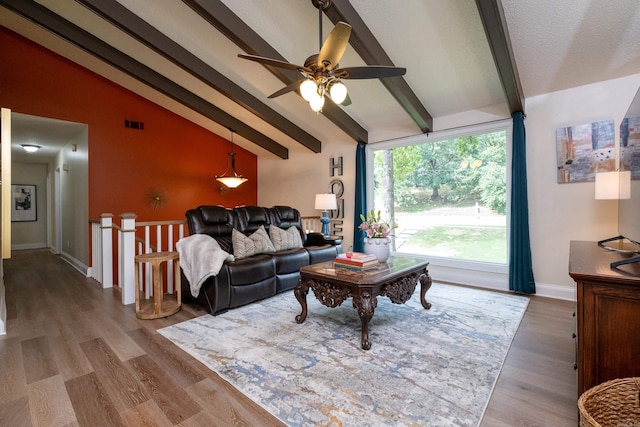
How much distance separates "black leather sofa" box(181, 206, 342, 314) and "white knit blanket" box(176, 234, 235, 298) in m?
0.07

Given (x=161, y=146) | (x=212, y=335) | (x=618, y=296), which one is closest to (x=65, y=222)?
(x=161, y=146)

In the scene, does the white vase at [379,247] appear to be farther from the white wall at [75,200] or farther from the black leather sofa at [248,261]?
the white wall at [75,200]

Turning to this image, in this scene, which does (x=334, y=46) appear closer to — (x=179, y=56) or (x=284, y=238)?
(x=284, y=238)

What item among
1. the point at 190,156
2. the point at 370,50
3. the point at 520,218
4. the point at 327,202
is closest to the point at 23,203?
the point at 190,156

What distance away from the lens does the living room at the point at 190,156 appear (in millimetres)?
3402

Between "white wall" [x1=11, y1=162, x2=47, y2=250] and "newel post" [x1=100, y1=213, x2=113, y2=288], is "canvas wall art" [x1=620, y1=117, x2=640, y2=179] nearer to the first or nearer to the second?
"newel post" [x1=100, y1=213, x2=113, y2=288]

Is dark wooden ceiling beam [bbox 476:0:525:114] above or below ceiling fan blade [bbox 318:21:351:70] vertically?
above

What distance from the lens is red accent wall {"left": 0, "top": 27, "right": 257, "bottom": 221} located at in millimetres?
4211

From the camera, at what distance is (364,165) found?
523cm

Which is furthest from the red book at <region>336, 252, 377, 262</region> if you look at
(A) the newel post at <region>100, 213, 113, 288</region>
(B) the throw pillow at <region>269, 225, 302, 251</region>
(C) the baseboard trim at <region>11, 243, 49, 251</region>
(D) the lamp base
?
(C) the baseboard trim at <region>11, 243, 49, 251</region>

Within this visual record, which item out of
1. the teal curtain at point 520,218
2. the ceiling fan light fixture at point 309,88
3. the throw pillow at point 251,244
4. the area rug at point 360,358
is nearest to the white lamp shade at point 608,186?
the teal curtain at point 520,218

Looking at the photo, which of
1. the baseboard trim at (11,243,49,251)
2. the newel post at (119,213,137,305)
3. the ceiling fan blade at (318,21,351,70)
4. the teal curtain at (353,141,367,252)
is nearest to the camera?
the ceiling fan blade at (318,21,351,70)

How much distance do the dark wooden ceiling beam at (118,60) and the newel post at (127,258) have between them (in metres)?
2.41

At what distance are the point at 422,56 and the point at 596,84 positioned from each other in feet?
6.46
